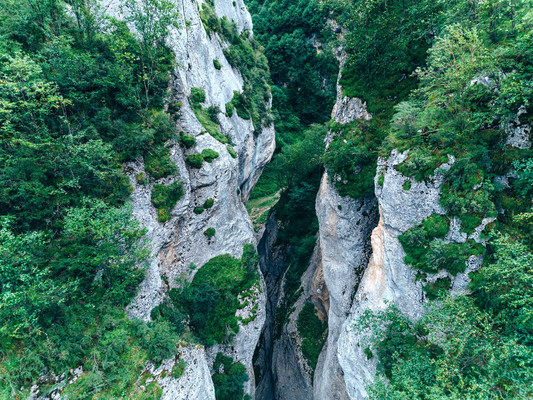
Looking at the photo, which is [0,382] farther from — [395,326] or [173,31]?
[173,31]

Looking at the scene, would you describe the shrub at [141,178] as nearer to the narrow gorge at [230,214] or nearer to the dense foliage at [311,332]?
→ the narrow gorge at [230,214]

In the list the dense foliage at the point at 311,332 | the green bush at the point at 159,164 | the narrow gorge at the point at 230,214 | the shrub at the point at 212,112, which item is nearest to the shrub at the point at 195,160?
the narrow gorge at the point at 230,214

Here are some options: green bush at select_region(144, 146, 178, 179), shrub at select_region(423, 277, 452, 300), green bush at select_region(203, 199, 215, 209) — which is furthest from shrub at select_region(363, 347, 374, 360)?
green bush at select_region(144, 146, 178, 179)

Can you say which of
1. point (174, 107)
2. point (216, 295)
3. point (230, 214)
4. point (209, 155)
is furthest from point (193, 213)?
point (174, 107)

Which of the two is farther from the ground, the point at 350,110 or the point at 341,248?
the point at 350,110

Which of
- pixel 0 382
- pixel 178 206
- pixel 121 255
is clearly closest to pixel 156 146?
pixel 178 206

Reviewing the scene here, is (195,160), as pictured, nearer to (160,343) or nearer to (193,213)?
(193,213)
